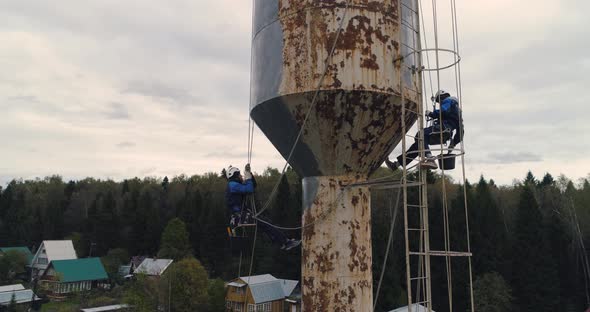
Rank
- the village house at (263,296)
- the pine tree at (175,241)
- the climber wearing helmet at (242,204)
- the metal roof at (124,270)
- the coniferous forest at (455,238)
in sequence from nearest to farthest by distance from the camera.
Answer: the climber wearing helmet at (242,204) < the coniferous forest at (455,238) < the village house at (263,296) < the pine tree at (175,241) < the metal roof at (124,270)

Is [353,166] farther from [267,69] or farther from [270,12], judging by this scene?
[270,12]

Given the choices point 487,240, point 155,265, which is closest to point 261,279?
point 155,265

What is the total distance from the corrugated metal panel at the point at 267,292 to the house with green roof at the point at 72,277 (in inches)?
881

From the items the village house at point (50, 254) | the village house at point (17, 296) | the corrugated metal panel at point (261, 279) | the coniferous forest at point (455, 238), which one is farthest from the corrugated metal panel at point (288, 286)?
the village house at point (50, 254)

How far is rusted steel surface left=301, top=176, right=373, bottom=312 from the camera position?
6.77 meters

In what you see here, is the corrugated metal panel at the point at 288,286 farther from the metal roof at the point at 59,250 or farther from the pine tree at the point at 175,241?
the metal roof at the point at 59,250

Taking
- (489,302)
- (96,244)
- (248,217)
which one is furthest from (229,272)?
(248,217)

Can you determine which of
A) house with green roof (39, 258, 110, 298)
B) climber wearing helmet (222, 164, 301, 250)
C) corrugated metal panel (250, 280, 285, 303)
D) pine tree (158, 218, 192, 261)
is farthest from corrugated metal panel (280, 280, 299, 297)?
climber wearing helmet (222, 164, 301, 250)

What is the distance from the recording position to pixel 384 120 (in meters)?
7.00

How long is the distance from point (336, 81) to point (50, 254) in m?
60.1

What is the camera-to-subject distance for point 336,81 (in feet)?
21.6

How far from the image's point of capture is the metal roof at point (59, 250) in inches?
2223

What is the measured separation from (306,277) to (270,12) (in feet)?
14.0

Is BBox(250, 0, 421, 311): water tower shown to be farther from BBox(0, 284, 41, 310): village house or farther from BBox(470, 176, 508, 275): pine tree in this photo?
BBox(0, 284, 41, 310): village house
